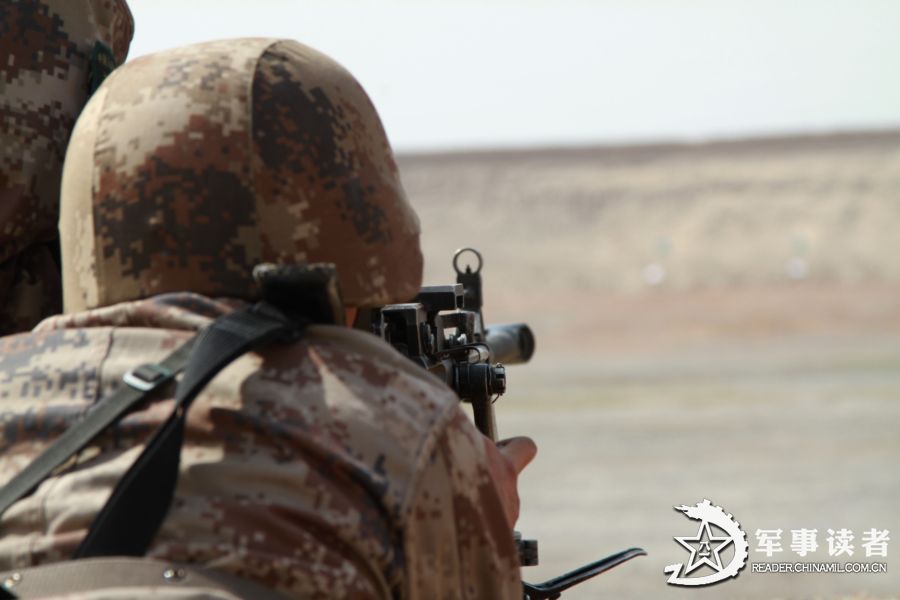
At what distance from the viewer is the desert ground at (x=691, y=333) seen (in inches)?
400

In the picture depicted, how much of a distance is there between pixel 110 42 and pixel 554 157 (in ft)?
184

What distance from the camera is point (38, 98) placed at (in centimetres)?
271

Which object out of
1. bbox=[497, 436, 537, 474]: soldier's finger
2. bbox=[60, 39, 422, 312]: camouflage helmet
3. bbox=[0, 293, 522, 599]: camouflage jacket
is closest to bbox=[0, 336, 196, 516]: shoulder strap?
bbox=[0, 293, 522, 599]: camouflage jacket

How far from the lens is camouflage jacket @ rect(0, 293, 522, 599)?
5.70 ft

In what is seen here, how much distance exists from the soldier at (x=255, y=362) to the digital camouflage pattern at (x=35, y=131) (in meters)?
0.59

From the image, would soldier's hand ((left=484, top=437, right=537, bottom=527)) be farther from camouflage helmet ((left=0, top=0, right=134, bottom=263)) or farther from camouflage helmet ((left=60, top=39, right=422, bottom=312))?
camouflage helmet ((left=0, top=0, right=134, bottom=263))

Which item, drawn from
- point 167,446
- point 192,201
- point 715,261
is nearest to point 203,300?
point 192,201

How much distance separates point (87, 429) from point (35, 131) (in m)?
1.11

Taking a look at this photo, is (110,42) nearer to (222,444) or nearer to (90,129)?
(90,129)

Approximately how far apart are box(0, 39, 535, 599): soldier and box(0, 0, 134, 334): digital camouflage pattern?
0.59 meters

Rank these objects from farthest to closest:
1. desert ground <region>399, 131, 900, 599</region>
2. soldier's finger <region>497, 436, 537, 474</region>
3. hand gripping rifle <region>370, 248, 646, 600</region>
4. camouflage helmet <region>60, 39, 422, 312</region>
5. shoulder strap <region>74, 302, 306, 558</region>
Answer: desert ground <region>399, 131, 900, 599</region>, hand gripping rifle <region>370, 248, 646, 600</region>, soldier's finger <region>497, 436, 537, 474</region>, camouflage helmet <region>60, 39, 422, 312</region>, shoulder strap <region>74, 302, 306, 558</region>
